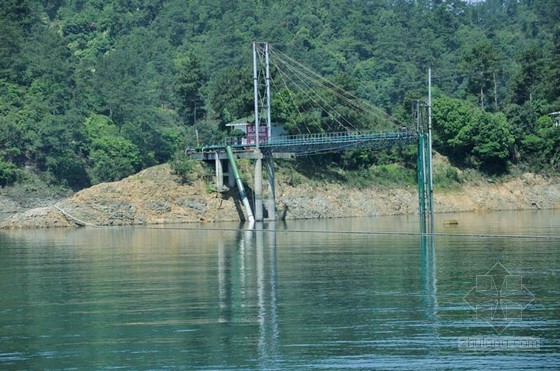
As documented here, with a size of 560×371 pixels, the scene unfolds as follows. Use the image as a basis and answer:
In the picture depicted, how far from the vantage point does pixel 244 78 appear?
412 ft

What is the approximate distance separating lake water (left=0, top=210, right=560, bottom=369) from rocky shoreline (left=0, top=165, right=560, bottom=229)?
2299 cm

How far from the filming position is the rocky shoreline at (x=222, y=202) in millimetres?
104438

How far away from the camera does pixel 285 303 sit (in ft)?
158

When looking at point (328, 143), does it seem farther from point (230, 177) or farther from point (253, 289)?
point (253, 289)

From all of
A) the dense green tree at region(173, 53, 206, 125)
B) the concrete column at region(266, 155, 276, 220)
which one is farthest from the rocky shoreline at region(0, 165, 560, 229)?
the dense green tree at region(173, 53, 206, 125)

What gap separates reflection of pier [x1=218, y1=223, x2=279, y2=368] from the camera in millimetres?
40844

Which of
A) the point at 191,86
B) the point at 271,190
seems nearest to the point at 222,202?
the point at 271,190

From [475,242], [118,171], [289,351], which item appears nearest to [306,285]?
[289,351]

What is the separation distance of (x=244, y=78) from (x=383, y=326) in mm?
84921

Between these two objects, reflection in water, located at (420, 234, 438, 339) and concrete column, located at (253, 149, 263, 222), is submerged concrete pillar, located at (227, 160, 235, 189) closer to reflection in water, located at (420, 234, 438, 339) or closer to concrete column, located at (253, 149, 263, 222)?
concrete column, located at (253, 149, 263, 222)

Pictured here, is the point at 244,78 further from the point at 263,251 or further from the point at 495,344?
the point at 495,344

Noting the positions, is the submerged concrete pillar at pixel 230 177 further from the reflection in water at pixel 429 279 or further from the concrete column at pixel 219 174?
the reflection in water at pixel 429 279

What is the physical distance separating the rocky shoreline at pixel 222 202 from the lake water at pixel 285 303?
75.4ft

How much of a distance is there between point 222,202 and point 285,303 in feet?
200
